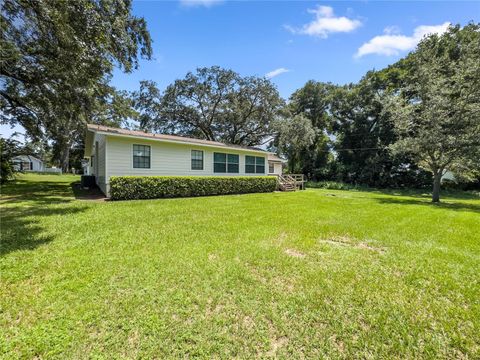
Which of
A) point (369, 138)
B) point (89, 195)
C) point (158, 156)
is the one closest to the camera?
point (89, 195)

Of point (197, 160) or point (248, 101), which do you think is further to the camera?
point (248, 101)

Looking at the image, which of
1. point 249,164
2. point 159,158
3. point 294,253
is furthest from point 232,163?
point 294,253

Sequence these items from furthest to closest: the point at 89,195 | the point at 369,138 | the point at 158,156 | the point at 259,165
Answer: the point at 369,138
the point at 259,165
the point at 158,156
the point at 89,195

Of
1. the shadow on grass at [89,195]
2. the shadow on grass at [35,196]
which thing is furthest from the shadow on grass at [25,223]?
the shadow on grass at [89,195]

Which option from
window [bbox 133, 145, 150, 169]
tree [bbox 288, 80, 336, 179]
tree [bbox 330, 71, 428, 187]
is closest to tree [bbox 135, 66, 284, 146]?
tree [bbox 288, 80, 336, 179]

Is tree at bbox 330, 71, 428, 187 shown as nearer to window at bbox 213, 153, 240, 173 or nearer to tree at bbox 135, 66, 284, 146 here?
tree at bbox 135, 66, 284, 146

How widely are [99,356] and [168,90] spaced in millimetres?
26683

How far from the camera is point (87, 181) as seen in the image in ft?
50.1

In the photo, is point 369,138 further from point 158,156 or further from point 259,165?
point 158,156

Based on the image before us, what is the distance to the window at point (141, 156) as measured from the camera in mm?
11797

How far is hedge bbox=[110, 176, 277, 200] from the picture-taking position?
406 inches

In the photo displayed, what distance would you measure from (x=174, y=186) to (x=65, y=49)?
22.0ft

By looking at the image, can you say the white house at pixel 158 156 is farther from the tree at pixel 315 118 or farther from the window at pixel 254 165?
the tree at pixel 315 118

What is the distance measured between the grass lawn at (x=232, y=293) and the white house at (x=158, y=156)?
19.3ft
